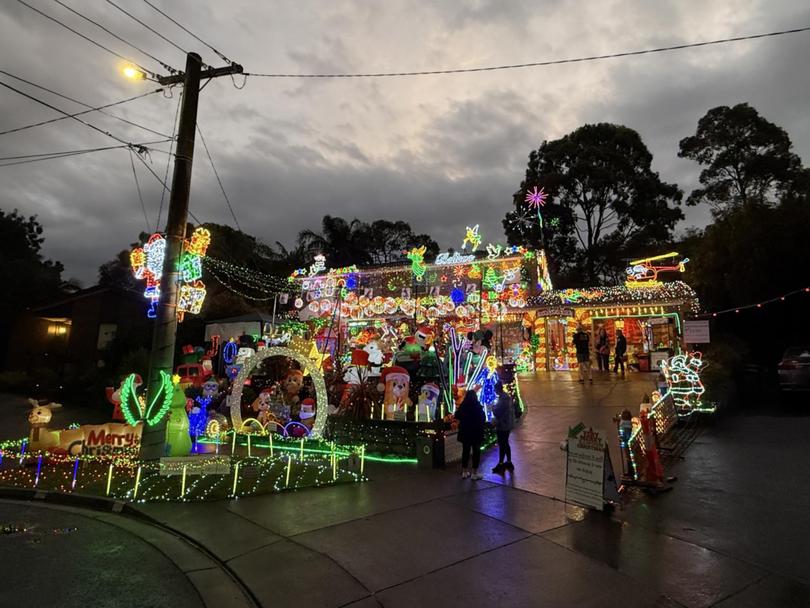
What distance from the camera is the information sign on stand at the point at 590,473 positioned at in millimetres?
5895

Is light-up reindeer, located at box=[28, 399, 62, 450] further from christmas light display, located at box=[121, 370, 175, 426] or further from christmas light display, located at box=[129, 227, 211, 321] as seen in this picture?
christmas light display, located at box=[129, 227, 211, 321]

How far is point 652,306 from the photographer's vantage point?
62.8 feet

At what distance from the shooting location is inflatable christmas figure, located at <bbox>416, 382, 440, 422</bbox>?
395 inches

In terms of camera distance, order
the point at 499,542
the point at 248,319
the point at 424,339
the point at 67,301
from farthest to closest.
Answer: the point at 67,301, the point at 248,319, the point at 424,339, the point at 499,542

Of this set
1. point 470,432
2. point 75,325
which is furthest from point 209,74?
point 75,325

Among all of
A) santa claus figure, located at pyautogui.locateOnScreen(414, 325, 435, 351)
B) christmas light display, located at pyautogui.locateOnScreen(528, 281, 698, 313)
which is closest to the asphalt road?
santa claus figure, located at pyautogui.locateOnScreen(414, 325, 435, 351)

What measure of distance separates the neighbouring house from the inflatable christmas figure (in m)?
18.8

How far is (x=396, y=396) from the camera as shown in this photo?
33.2 ft

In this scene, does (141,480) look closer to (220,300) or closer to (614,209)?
(220,300)

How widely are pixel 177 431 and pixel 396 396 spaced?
4.28 m

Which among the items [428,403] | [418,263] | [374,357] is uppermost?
[418,263]

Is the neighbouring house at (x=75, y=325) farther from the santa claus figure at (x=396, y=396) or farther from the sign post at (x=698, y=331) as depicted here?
the sign post at (x=698, y=331)

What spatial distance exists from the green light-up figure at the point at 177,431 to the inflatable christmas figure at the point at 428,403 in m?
4.59

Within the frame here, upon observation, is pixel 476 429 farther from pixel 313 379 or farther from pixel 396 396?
pixel 313 379
